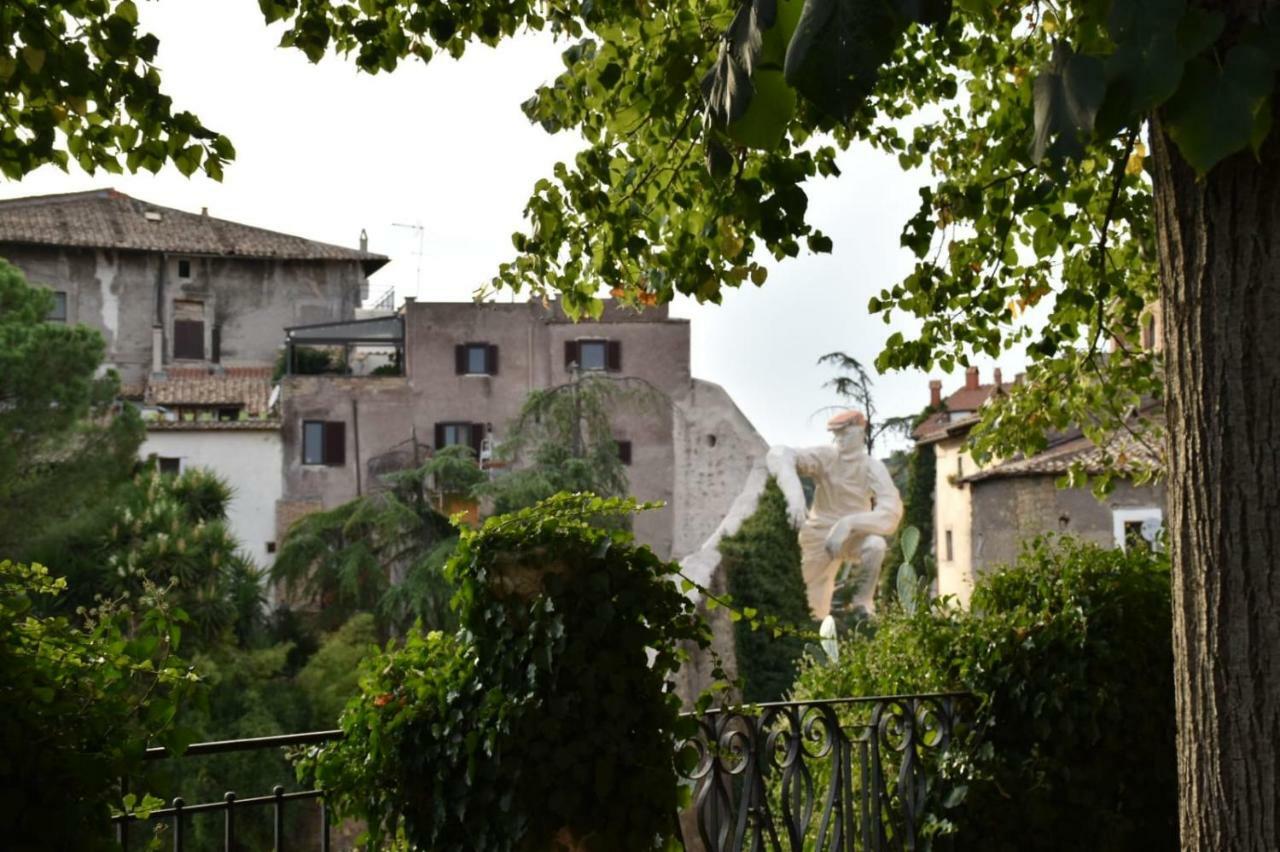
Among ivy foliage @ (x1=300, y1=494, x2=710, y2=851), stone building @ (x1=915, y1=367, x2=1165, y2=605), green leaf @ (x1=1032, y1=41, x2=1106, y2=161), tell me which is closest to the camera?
green leaf @ (x1=1032, y1=41, x2=1106, y2=161)

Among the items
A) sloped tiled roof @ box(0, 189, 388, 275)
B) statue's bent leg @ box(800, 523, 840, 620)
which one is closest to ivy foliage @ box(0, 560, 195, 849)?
statue's bent leg @ box(800, 523, 840, 620)

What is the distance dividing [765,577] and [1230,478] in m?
19.9

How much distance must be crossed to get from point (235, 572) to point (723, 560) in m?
10.7

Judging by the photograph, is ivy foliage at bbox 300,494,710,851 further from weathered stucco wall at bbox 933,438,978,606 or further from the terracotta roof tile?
the terracotta roof tile

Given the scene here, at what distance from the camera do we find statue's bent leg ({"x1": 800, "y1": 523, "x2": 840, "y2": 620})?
20406 mm

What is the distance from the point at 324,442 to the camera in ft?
114

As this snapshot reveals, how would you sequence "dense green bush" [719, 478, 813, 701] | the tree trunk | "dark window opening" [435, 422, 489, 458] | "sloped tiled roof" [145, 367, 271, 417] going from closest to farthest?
the tree trunk
"dense green bush" [719, 478, 813, 701]
"dark window opening" [435, 422, 489, 458]
"sloped tiled roof" [145, 367, 271, 417]

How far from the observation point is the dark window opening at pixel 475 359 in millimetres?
35844

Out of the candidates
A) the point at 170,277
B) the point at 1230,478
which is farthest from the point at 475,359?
the point at 1230,478

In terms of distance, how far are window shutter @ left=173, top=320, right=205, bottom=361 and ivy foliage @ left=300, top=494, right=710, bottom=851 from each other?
3645 centimetres

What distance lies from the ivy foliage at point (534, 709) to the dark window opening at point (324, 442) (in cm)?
3099

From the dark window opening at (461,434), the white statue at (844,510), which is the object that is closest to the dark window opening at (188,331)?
the dark window opening at (461,434)

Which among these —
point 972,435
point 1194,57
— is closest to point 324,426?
point 972,435

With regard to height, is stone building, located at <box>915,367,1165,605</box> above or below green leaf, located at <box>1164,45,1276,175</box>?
above
